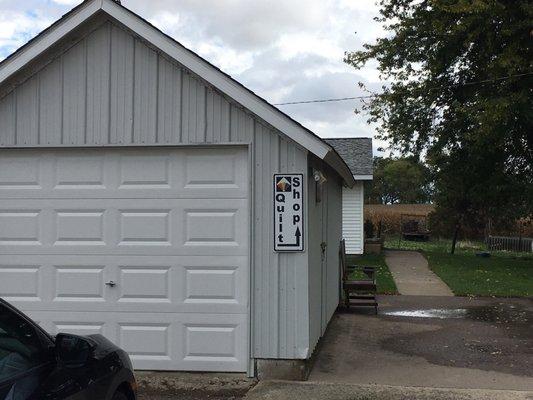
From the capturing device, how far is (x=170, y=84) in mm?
6590

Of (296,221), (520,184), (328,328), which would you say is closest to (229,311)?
(296,221)

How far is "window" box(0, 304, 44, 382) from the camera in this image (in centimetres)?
291

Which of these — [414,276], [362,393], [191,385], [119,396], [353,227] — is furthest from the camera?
[353,227]

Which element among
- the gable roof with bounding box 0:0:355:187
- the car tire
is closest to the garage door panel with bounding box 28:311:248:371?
the gable roof with bounding box 0:0:355:187

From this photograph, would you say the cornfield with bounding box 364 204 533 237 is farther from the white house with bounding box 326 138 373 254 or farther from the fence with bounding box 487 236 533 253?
the white house with bounding box 326 138 373 254

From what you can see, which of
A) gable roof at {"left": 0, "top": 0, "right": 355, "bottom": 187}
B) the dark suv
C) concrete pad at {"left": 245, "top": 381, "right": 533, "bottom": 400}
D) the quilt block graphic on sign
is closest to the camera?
the dark suv

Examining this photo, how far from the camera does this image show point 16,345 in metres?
3.08

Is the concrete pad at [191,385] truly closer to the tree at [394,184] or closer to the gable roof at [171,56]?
the gable roof at [171,56]

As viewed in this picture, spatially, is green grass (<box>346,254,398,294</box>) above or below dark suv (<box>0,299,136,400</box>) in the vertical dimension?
below

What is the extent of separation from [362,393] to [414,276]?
11404mm

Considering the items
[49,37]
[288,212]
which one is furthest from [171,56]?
[288,212]

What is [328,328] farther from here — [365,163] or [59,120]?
[365,163]

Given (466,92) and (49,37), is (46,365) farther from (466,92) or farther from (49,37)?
(466,92)

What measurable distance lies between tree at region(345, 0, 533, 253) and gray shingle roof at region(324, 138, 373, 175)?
5.51 feet
